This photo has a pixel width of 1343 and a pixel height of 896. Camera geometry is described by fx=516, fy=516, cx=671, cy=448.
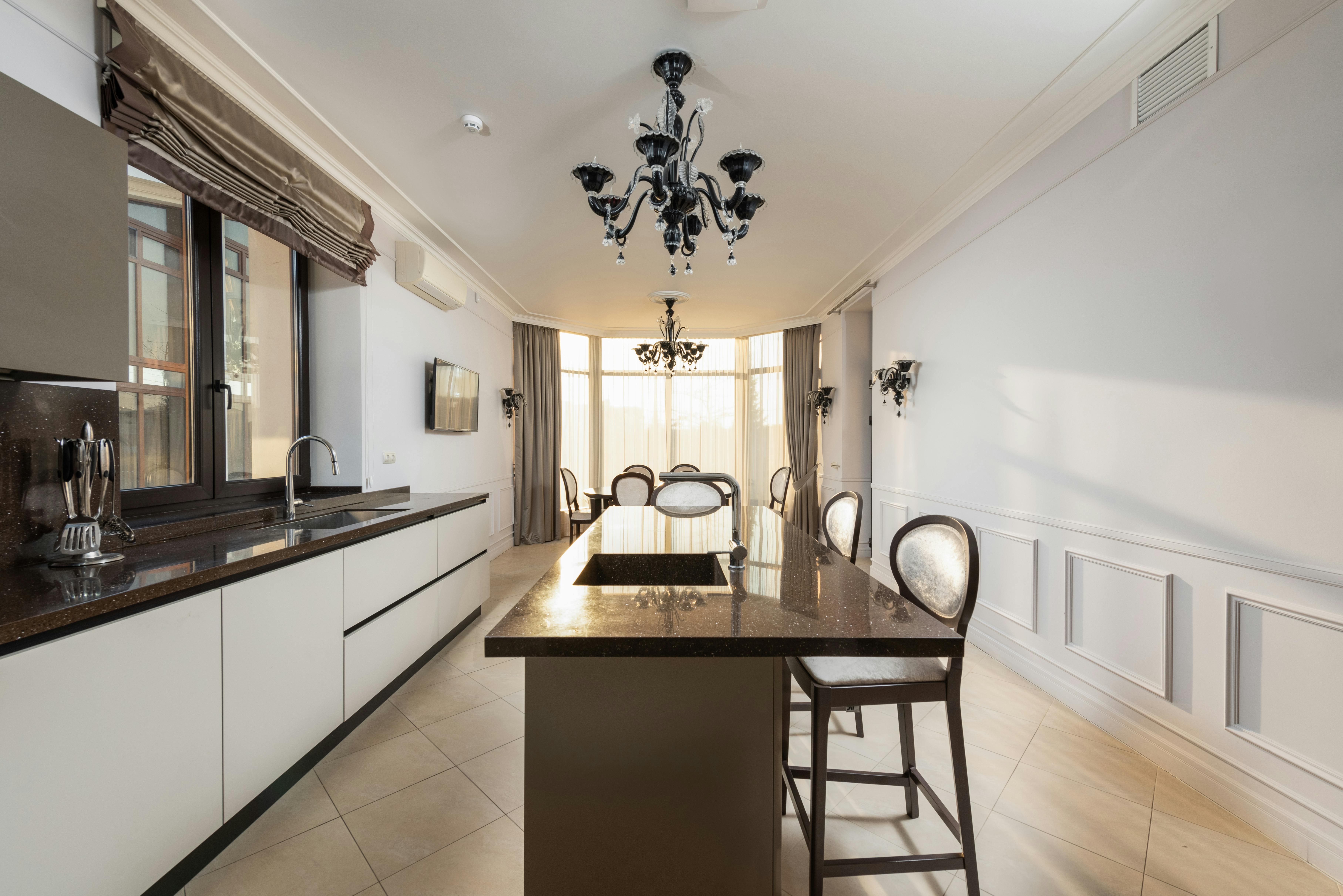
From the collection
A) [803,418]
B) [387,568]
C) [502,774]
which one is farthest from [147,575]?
[803,418]

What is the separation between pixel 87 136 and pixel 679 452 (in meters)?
5.99

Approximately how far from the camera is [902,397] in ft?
13.4

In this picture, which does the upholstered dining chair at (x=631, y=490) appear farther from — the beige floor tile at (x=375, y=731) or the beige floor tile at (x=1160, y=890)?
the beige floor tile at (x=1160, y=890)

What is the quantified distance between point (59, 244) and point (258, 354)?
1492mm

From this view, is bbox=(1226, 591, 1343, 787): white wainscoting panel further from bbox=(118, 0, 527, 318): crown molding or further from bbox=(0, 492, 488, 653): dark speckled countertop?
bbox=(118, 0, 527, 318): crown molding

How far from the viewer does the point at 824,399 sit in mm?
5832

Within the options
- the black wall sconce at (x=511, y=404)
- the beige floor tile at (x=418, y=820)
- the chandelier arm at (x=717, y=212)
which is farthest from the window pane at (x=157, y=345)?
the black wall sconce at (x=511, y=404)

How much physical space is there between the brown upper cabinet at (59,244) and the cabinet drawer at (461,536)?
1650mm

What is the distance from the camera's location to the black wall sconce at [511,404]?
5.88 meters

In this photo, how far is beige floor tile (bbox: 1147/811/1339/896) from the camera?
139 centimetres

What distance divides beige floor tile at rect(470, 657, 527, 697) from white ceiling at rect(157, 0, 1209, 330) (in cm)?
266

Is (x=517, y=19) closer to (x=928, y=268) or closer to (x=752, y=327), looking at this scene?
(x=928, y=268)

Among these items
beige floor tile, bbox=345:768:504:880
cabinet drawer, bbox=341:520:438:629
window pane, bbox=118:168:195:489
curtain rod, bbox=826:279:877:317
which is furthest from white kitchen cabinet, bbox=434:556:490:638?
curtain rod, bbox=826:279:877:317

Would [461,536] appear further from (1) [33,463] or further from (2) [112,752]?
(2) [112,752]
